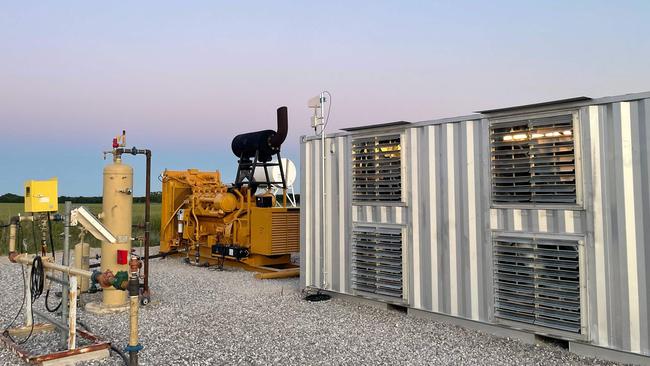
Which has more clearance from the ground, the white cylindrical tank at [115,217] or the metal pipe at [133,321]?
the white cylindrical tank at [115,217]

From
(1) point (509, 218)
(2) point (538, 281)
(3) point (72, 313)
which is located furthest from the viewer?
(1) point (509, 218)

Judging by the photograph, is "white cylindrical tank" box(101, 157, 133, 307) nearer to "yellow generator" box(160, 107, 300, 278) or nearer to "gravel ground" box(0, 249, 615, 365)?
"gravel ground" box(0, 249, 615, 365)

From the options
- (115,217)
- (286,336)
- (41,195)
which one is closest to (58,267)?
(41,195)

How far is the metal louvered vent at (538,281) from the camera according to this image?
18.1 ft

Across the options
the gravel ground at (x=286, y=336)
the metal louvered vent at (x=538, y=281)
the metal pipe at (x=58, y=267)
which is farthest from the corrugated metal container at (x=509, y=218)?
the metal pipe at (x=58, y=267)

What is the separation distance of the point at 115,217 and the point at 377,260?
4047 mm

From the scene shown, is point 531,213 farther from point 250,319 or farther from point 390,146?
point 250,319

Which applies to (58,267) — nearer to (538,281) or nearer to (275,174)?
(538,281)

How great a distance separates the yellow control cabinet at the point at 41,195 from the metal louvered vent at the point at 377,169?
4151mm

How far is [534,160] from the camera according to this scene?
583 centimetres

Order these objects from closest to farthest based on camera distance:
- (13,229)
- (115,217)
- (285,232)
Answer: (13,229), (115,217), (285,232)

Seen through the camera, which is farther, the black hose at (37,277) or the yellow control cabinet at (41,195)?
the yellow control cabinet at (41,195)

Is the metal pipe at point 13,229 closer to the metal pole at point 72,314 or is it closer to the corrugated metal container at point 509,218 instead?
the metal pole at point 72,314

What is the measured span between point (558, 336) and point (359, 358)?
2279 mm
